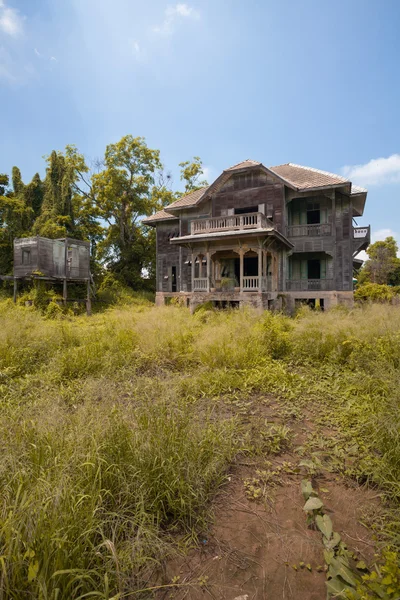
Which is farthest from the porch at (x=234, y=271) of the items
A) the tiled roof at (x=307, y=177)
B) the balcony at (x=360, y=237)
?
the balcony at (x=360, y=237)

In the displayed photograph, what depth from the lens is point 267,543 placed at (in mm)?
2418

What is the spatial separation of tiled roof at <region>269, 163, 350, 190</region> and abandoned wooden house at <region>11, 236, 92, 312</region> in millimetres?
14878

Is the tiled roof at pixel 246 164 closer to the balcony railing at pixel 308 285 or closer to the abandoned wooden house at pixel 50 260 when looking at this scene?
the balcony railing at pixel 308 285

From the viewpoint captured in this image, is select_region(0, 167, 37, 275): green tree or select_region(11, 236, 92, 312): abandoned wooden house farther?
select_region(0, 167, 37, 275): green tree

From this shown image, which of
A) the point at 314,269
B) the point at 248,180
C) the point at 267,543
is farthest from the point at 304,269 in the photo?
the point at 267,543

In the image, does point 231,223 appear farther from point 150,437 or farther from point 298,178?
point 150,437

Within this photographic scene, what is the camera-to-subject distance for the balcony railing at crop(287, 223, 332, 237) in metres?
16.8

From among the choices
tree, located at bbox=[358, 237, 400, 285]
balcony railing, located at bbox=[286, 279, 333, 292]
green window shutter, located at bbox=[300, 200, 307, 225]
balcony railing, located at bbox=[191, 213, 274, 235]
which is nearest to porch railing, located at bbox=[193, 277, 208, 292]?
balcony railing, located at bbox=[191, 213, 274, 235]

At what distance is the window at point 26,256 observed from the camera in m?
20.6

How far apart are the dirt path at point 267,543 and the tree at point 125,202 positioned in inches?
1085

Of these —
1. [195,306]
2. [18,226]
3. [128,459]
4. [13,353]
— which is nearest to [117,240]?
[18,226]

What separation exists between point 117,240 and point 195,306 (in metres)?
18.1

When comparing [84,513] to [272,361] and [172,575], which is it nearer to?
[172,575]

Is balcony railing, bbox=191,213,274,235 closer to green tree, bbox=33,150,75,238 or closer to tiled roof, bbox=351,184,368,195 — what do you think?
tiled roof, bbox=351,184,368,195
